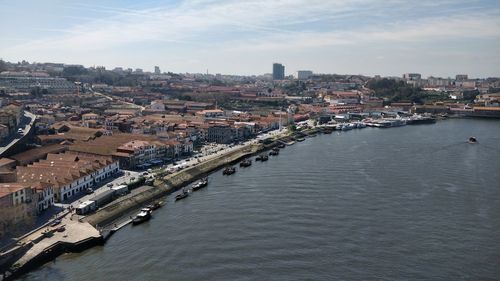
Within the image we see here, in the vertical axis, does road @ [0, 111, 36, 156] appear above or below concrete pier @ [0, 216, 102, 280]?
above

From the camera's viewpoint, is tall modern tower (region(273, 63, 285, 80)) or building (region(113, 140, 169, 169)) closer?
building (region(113, 140, 169, 169))

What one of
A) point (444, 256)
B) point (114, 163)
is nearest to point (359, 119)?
point (114, 163)

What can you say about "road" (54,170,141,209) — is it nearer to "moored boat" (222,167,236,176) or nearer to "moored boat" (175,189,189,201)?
"moored boat" (175,189,189,201)

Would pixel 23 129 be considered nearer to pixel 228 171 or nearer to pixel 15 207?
pixel 228 171

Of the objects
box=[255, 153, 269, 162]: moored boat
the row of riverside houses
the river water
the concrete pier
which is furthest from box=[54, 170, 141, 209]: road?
box=[255, 153, 269, 162]: moored boat

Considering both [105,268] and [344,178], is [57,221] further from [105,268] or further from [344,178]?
[344,178]

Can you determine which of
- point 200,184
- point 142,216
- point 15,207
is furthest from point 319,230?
point 15,207
